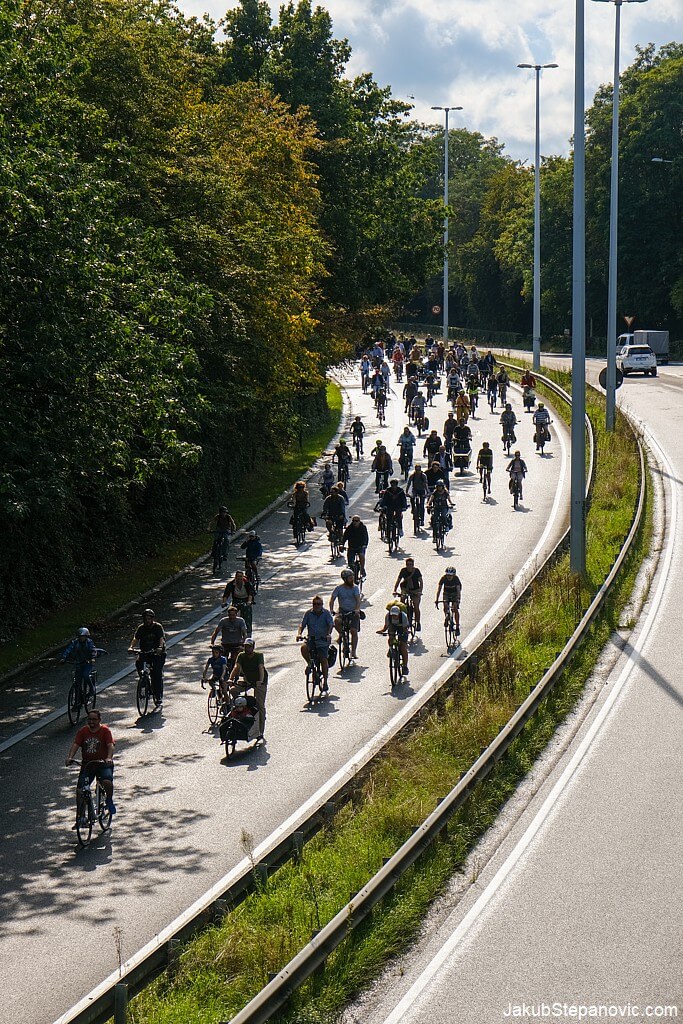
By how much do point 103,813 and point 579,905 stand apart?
18.2ft

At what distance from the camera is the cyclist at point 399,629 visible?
19250mm

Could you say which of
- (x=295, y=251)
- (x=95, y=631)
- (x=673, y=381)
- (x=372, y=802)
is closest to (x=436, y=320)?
(x=673, y=381)

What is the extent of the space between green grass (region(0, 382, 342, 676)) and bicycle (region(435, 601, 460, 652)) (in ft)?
21.6

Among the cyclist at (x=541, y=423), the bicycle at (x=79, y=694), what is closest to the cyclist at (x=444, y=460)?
the cyclist at (x=541, y=423)

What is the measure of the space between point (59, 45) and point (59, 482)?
7.55 meters

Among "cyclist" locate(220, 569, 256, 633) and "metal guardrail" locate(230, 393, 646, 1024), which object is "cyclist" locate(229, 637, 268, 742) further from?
"cyclist" locate(220, 569, 256, 633)

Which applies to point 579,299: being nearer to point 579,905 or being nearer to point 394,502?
point 394,502

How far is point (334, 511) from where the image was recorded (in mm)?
28828

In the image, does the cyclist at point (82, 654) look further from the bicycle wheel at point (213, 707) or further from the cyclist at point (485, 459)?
the cyclist at point (485, 459)

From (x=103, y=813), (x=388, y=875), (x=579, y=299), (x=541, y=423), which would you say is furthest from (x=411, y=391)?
(x=388, y=875)

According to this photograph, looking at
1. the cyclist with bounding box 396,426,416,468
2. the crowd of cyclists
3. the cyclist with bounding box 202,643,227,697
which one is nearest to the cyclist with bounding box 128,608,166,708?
the crowd of cyclists

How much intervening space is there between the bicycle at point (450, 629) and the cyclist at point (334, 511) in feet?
24.3

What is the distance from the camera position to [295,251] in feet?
116

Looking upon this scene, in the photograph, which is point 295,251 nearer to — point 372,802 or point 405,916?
point 372,802
